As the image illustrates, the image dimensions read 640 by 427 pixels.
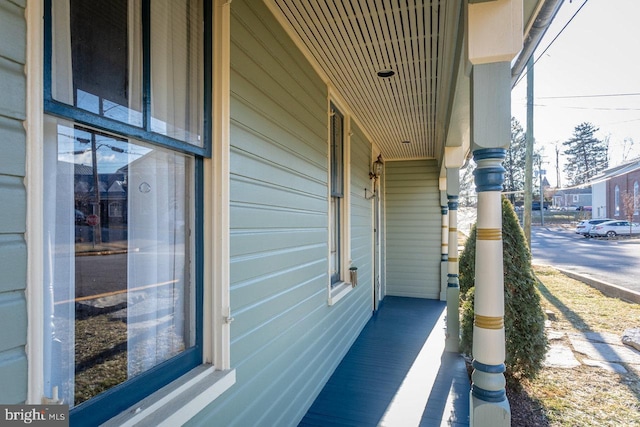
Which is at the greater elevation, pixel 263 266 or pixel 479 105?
pixel 479 105

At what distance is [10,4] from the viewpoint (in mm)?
781

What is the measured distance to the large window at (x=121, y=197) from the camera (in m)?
0.93

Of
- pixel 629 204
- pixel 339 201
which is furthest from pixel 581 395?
pixel 629 204

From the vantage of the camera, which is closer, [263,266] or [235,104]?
[235,104]

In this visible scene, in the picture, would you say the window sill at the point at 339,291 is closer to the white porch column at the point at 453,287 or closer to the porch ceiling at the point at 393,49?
the white porch column at the point at 453,287

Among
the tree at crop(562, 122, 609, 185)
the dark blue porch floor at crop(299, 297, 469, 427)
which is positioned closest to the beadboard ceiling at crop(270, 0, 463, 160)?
the dark blue porch floor at crop(299, 297, 469, 427)

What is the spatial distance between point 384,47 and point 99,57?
195cm

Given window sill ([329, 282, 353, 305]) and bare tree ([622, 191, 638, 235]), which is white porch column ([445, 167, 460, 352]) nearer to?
window sill ([329, 282, 353, 305])

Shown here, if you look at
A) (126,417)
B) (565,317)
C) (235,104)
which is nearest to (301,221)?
(235,104)

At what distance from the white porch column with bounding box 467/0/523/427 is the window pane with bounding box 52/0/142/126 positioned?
46.4 inches

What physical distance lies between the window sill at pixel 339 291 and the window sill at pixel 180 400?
1.86m

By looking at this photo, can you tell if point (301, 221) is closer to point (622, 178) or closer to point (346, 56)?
point (346, 56)

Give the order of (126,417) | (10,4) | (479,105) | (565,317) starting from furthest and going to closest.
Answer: (565,317), (479,105), (126,417), (10,4)

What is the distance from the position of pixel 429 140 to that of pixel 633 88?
9.05 meters
